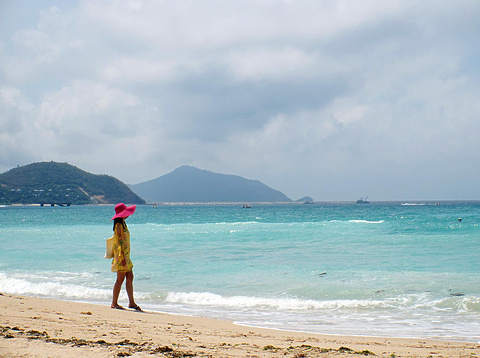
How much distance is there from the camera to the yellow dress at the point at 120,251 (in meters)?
7.89

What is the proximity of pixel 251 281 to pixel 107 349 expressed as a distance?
7.47 m

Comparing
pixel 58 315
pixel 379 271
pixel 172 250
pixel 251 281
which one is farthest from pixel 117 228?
pixel 172 250

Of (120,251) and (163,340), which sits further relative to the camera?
(120,251)

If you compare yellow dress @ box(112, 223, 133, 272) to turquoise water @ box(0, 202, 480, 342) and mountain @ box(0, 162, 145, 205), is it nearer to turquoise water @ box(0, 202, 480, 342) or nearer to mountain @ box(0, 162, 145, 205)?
turquoise water @ box(0, 202, 480, 342)

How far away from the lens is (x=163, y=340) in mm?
5023

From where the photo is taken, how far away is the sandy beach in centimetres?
437

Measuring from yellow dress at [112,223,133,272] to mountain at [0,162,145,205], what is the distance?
14170 centimetres

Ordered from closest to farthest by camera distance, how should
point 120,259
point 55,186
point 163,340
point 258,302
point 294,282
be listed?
1. point 163,340
2. point 120,259
3. point 258,302
4. point 294,282
5. point 55,186

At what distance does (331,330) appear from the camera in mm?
6930

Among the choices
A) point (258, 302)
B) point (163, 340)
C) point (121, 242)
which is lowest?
point (258, 302)

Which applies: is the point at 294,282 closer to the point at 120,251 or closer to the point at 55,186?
the point at 120,251

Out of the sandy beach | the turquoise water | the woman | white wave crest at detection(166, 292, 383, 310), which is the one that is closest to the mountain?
the turquoise water

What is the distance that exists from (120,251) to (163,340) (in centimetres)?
321

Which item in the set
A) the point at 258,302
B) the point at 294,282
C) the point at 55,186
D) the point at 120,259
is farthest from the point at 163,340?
the point at 55,186
